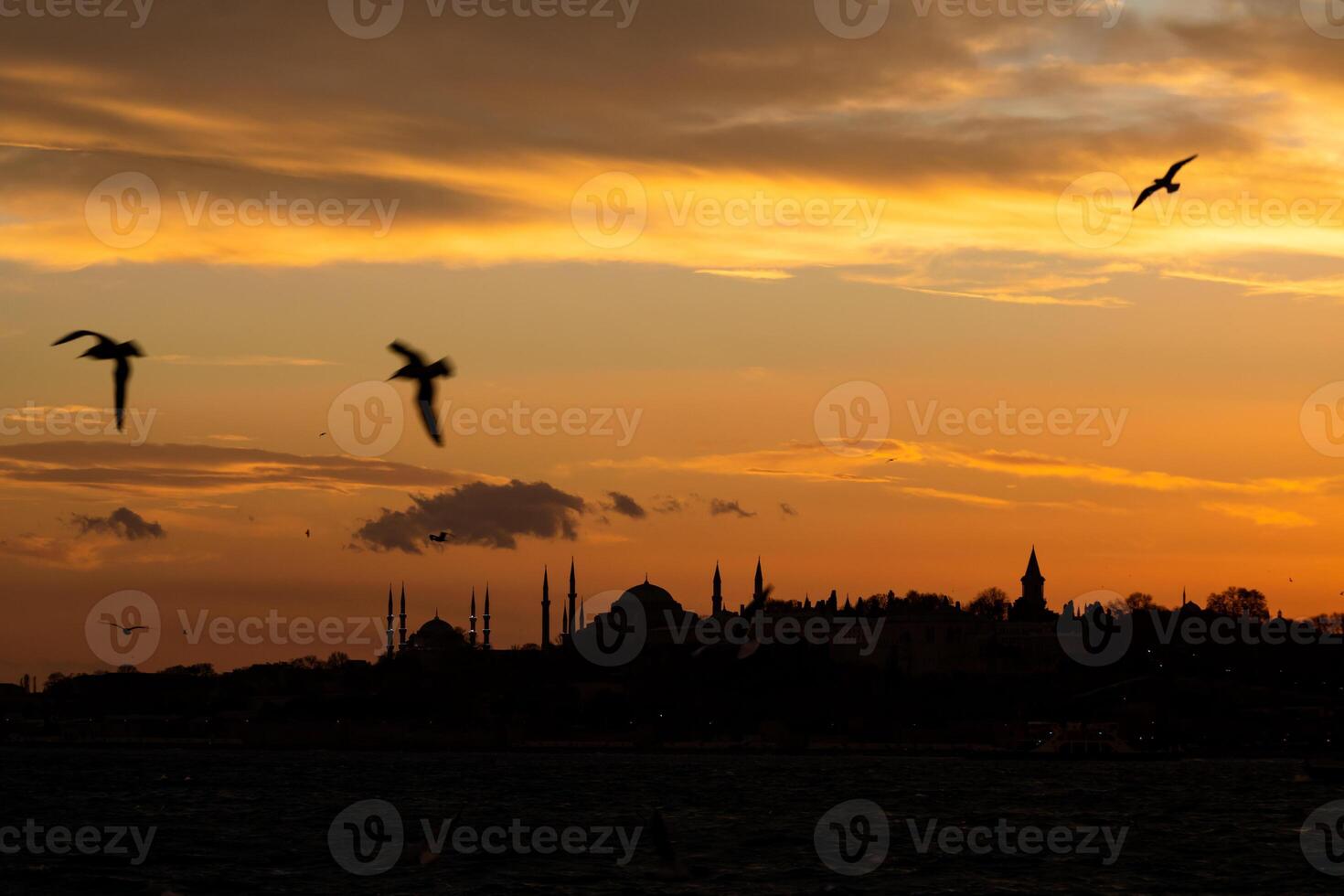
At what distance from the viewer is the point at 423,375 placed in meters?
24.3

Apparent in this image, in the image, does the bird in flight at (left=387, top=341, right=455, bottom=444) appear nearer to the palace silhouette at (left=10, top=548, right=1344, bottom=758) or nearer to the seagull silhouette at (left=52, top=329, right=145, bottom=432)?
the seagull silhouette at (left=52, top=329, right=145, bottom=432)

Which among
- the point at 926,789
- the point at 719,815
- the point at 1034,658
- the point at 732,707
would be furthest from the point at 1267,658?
the point at 719,815

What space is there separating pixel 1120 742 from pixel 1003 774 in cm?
2675

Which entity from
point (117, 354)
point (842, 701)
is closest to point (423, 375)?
point (117, 354)

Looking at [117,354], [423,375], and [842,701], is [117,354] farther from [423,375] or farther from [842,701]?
[842,701]

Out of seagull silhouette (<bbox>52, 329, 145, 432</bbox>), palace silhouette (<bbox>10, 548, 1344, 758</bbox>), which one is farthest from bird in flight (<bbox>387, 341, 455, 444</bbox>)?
palace silhouette (<bbox>10, 548, 1344, 758</bbox>)

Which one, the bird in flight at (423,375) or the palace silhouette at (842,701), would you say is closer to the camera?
the bird in flight at (423,375)

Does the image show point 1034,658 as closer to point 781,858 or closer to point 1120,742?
point 1120,742

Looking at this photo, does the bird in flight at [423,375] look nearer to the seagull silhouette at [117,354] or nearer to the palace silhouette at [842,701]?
the seagull silhouette at [117,354]

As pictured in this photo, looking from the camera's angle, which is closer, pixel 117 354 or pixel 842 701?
pixel 117 354

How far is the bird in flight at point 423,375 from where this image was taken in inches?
895

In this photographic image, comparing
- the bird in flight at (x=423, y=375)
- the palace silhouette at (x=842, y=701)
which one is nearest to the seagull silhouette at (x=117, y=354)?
the bird in flight at (x=423, y=375)

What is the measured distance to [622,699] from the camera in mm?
174750

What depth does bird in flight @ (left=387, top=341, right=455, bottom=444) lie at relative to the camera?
2273cm
